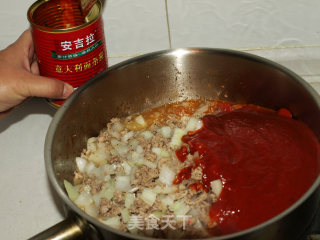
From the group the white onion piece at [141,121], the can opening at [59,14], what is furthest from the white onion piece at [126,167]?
the can opening at [59,14]

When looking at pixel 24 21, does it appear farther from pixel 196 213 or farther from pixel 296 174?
pixel 296 174

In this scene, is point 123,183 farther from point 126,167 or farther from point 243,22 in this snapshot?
point 243,22

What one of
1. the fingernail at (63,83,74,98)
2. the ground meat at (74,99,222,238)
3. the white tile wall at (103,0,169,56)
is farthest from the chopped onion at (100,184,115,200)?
the white tile wall at (103,0,169,56)

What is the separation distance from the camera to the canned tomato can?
3.82 ft

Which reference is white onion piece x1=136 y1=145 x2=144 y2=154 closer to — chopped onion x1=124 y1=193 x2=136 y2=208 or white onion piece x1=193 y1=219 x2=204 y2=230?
chopped onion x1=124 y1=193 x2=136 y2=208

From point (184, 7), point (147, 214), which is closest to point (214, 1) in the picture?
point (184, 7)

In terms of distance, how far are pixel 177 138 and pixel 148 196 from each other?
0.23m

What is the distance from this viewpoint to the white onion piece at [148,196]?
1.08 m

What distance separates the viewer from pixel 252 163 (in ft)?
3.52

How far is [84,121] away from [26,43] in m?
0.35

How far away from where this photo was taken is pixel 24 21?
1.50 metres

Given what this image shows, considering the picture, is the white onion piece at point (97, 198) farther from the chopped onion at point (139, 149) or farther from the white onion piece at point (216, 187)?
the white onion piece at point (216, 187)

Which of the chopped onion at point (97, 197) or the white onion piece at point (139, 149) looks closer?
the chopped onion at point (97, 197)

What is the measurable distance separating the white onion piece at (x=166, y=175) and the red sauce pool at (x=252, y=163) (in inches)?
0.7
